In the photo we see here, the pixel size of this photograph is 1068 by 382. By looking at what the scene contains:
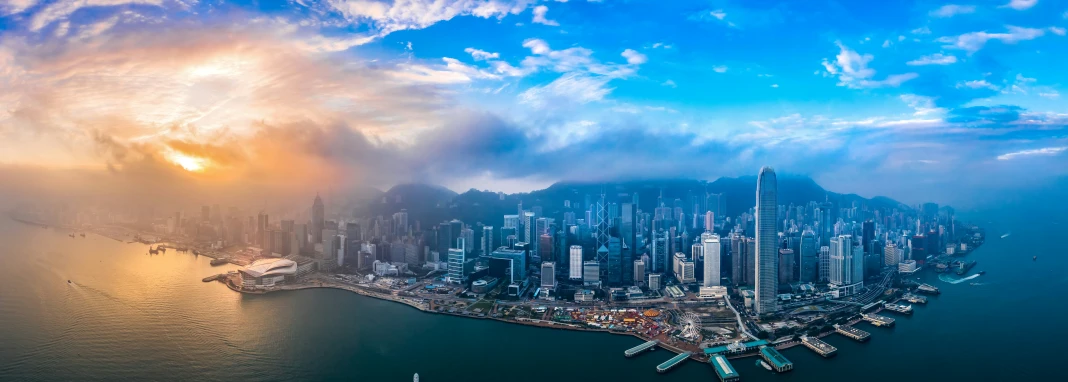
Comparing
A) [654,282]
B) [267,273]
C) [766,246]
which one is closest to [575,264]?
[654,282]

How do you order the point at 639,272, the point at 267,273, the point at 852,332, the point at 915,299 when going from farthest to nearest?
1. the point at 639,272
2. the point at 267,273
3. the point at 915,299
4. the point at 852,332

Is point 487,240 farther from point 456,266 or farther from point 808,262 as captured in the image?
point 808,262

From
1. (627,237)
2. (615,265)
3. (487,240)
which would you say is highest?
(627,237)

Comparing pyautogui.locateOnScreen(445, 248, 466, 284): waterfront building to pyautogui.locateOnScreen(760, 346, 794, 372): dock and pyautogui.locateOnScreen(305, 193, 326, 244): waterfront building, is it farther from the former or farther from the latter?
pyautogui.locateOnScreen(760, 346, 794, 372): dock

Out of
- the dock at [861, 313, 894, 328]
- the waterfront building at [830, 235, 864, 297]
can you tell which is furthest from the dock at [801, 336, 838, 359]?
the waterfront building at [830, 235, 864, 297]

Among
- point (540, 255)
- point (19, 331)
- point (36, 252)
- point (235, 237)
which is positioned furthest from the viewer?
point (235, 237)

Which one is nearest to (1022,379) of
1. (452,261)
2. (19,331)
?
(452,261)

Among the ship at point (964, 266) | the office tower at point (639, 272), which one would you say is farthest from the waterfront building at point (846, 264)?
the office tower at point (639, 272)

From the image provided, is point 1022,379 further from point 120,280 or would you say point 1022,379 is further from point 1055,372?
point 120,280
